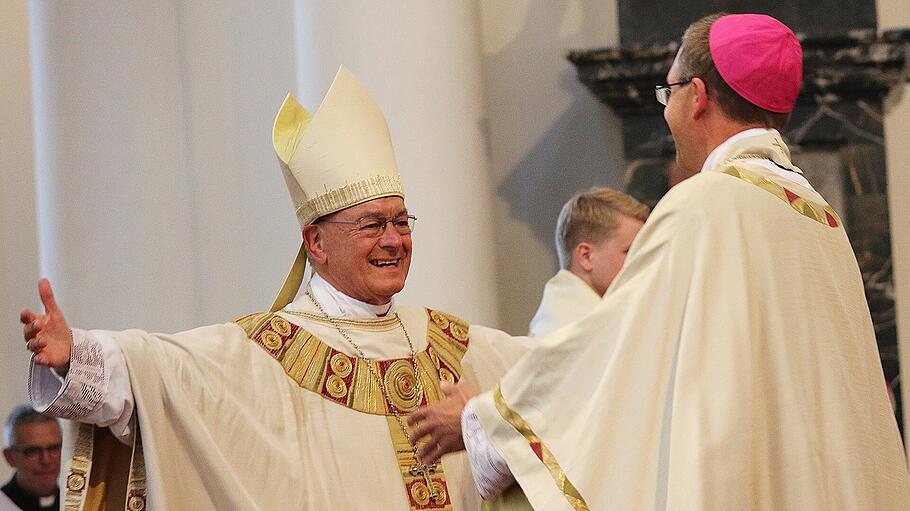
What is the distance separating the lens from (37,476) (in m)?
5.90

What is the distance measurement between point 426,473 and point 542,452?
1009mm

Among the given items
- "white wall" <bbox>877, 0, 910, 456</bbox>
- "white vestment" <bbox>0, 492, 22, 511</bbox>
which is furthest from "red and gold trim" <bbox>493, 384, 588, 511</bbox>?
"white wall" <bbox>877, 0, 910, 456</bbox>

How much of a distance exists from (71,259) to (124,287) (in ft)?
1.06

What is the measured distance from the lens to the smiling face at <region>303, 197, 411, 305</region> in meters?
4.42

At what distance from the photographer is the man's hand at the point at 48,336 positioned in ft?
11.9

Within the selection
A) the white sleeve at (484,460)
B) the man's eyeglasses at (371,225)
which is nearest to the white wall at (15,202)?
the man's eyeglasses at (371,225)

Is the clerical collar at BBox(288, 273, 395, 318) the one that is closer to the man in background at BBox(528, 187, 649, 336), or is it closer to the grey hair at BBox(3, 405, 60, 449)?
the man in background at BBox(528, 187, 649, 336)

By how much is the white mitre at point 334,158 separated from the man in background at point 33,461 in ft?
6.17

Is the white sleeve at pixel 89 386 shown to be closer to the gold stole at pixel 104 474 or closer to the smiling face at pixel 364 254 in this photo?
the gold stole at pixel 104 474

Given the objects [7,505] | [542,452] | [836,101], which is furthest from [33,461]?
[836,101]

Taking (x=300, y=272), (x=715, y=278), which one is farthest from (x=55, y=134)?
(x=715, y=278)

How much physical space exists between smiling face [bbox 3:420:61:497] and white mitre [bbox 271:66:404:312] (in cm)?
A: 188

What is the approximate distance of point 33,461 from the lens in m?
5.93

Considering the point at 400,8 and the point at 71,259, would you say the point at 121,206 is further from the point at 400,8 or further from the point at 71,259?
the point at 400,8
